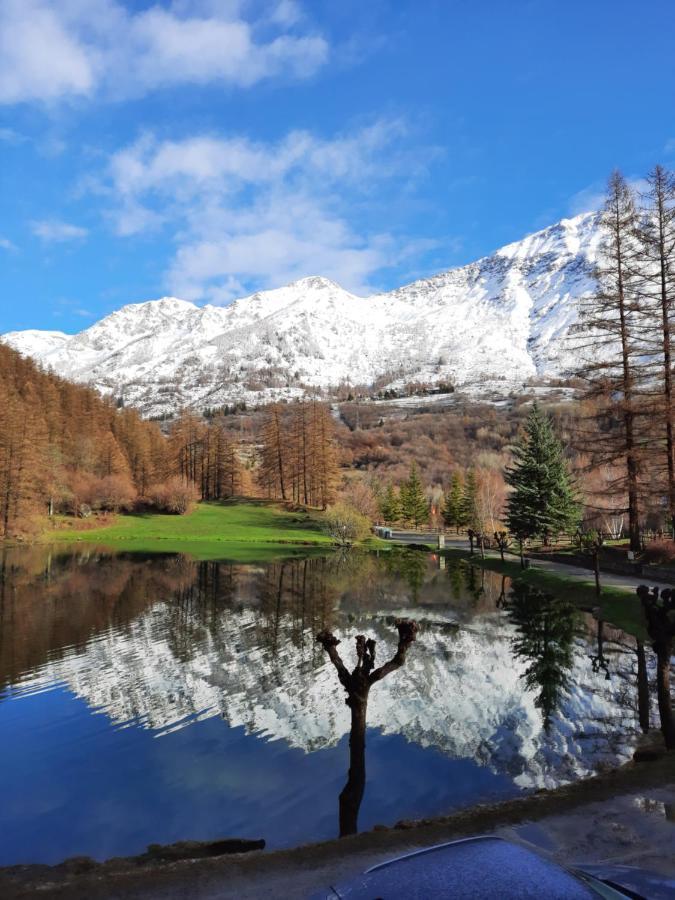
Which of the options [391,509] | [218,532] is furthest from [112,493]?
[391,509]

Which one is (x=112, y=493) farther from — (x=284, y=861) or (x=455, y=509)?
(x=284, y=861)

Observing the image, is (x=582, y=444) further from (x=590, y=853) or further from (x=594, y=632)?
(x=590, y=853)

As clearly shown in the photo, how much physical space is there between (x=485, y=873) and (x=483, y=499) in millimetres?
96883

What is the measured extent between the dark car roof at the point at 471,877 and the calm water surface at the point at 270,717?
563cm

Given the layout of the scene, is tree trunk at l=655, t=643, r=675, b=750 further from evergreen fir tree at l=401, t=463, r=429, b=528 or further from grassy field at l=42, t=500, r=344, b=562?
evergreen fir tree at l=401, t=463, r=429, b=528

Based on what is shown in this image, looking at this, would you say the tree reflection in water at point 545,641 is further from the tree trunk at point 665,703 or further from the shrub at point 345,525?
the shrub at point 345,525

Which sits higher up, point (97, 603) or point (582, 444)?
point (582, 444)

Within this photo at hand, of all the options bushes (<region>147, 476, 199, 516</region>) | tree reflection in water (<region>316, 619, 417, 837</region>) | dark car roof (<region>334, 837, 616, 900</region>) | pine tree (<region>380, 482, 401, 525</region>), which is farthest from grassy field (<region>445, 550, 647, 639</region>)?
bushes (<region>147, 476, 199, 516</region>)

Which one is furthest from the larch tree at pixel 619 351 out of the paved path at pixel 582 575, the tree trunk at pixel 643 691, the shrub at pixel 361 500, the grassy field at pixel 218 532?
the shrub at pixel 361 500

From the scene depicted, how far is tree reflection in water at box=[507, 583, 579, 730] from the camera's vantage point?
16.8 meters

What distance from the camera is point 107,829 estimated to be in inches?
400

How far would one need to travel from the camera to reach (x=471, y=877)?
13.7ft

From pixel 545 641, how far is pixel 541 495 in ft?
105

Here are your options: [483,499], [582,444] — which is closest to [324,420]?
[483,499]
